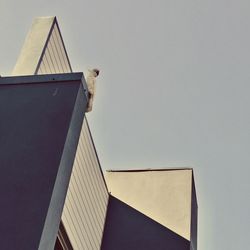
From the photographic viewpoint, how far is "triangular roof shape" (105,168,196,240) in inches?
480

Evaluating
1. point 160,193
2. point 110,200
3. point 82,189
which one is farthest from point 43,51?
point 160,193

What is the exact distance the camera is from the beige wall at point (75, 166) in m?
9.25

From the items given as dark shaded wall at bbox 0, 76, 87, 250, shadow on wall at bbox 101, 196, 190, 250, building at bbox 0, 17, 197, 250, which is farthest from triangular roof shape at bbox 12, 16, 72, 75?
shadow on wall at bbox 101, 196, 190, 250

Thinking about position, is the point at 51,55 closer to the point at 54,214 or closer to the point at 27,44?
the point at 27,44

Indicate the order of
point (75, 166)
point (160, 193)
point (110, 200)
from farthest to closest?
1. point (160, 193)
2. point (110, 200)
3. point (75, 166)

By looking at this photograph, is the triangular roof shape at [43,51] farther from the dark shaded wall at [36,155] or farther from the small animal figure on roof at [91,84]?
the dark shaded wall at [36,155]

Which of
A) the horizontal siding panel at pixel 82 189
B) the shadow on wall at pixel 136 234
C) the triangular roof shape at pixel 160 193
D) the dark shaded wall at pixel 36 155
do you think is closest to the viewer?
the dark shaded wall at pixel 36 155

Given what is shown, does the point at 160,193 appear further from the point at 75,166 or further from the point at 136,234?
the point at 75,166

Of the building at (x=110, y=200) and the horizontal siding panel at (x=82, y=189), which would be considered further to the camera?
the building at (x=110, y=200)

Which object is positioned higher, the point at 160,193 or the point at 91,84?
the point at 160,193

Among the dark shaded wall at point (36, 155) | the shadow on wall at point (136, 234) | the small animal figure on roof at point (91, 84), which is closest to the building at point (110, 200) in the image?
the shadow on wall at point (136, 234)

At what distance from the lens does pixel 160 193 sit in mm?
12914

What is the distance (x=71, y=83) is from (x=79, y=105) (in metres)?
0.42

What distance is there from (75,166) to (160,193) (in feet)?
14.1
